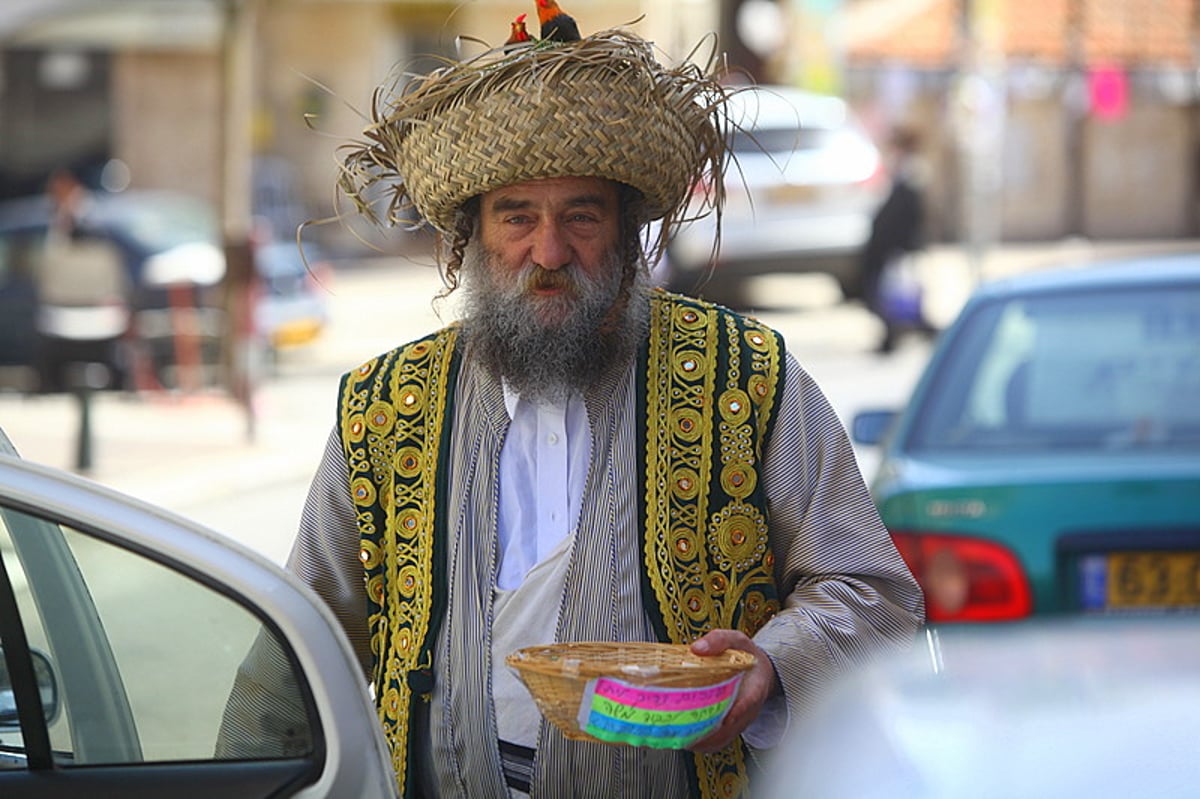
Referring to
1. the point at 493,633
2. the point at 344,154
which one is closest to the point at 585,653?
the point at 493,633

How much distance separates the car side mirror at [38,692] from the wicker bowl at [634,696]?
0.57m

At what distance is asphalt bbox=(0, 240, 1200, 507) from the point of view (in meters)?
11.5

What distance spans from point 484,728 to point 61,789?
70 cm

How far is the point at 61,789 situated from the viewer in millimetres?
2264

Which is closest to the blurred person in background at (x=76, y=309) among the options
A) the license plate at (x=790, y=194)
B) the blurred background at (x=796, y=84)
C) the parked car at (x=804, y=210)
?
the parked car at (x=804, y=210)

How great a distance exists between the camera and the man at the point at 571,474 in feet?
9.18

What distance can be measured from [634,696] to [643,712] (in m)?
0.03

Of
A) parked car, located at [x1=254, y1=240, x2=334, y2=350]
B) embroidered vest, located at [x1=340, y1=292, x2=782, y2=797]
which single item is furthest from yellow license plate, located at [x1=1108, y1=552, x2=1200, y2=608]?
parked car, located at [x1=254, y1=240, x2=334, y2=350]

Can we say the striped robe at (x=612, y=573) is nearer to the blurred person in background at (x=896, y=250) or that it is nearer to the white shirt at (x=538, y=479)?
the white shirt at (x=538, y=479)

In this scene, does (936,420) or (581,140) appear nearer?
(581,140)

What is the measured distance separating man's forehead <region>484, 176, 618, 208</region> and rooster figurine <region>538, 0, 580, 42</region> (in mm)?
228

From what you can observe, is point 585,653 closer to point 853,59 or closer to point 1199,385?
point 1199,385

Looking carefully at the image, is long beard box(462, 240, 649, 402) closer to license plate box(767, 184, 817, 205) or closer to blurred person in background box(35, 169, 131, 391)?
blurred person in background box(35, 169, 131, 391)

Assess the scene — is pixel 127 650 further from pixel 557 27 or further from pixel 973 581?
pixel 973 581
